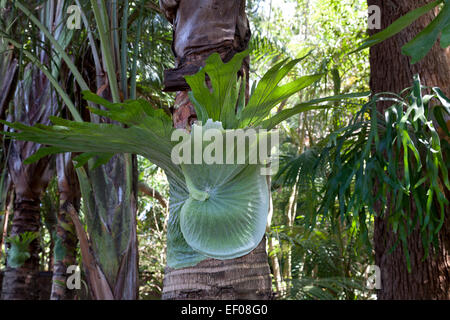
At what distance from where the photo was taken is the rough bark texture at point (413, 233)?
2402 millimetres

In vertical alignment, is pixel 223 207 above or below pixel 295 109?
below

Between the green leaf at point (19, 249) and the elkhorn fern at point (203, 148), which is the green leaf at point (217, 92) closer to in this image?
the elkhorn fern at point (203, 148)

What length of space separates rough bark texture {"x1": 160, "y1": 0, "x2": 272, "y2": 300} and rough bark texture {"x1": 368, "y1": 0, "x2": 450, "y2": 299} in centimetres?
176

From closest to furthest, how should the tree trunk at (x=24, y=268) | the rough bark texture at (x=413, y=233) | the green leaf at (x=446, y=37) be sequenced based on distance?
the green leaf at (x=446, y=37) → the rough bark texture at (x=413, y=233) → the tree trunk at (x=24, y=268)

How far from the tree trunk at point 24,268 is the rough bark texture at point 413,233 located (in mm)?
2739

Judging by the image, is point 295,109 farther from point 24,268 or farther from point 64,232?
point 24,268

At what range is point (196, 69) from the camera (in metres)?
0.92

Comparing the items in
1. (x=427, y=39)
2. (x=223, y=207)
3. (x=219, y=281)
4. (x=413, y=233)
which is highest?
(x=427, y=39)

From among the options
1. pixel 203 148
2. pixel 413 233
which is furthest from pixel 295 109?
pixel 413 233

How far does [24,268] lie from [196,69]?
3.48m

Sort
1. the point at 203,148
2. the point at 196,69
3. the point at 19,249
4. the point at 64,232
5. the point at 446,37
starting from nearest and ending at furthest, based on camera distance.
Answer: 1. the point at 446,37
2. the point at 203,148
3. the point at 196,69
4. the point at 64,232
5. the point at 19,249

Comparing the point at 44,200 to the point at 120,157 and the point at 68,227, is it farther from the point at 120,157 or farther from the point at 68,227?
the point at 120,157

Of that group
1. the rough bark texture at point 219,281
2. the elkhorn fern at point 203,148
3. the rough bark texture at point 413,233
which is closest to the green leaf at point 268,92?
A: the elkhorn fern at point 203,148
